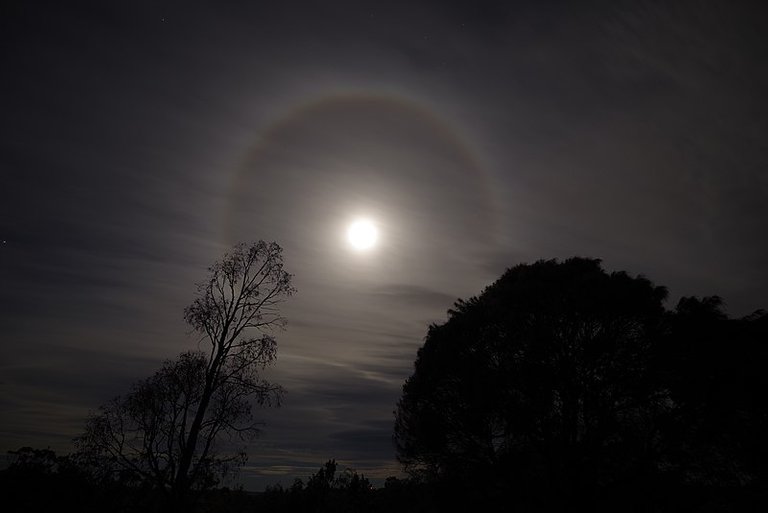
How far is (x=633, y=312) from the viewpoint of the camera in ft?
88.2

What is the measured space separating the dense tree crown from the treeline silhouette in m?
0.06

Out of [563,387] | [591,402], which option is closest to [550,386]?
[563,387]

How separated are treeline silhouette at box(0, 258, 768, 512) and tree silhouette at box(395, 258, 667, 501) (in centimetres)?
6

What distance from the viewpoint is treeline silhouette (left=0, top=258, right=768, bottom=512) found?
23.4m

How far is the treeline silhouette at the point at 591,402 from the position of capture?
23359mm

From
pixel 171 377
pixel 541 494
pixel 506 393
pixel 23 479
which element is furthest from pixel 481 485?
pixel 23 479

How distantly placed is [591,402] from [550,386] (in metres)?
2.26

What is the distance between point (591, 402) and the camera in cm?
2536

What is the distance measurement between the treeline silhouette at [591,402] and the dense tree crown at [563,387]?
0.06 meters

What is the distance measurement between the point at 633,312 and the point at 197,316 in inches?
934

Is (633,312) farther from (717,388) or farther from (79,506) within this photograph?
(79,506)

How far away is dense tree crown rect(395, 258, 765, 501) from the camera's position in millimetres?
24359

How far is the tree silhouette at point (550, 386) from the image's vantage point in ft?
80.8

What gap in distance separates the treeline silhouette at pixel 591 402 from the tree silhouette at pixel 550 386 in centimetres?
6
